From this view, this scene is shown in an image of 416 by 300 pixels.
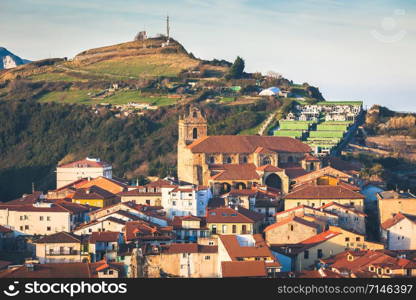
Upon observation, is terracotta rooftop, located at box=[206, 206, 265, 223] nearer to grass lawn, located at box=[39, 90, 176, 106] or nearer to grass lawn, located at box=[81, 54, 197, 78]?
grass lawn, located at box=[39, 90, 176, 106]

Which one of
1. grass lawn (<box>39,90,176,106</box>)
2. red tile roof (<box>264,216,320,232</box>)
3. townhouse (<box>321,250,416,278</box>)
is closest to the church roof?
red tile roof (<box>264,216,320,232</box>)

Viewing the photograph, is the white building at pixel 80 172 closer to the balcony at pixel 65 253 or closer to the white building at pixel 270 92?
the balcony at pixel 65 253

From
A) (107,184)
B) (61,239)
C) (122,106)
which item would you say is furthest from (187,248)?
(122,106)

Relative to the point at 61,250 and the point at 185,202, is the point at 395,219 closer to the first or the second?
the point at 185,202

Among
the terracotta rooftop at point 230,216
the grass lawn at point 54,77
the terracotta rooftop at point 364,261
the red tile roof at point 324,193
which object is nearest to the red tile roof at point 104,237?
the terracotta rooftop at point 230,216

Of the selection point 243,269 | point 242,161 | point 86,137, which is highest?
point 86,137
